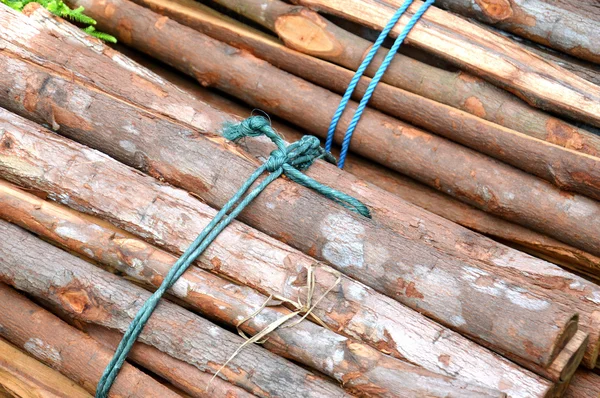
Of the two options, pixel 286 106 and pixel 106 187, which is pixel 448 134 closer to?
pixel 286 106

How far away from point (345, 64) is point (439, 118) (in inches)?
26.1

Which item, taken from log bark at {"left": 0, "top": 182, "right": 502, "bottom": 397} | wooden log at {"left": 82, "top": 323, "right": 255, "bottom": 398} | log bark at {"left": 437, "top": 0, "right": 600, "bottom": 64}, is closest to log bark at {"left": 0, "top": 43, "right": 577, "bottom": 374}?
log bark at {"left": 0, "top": 182, "right": 502, "bottom": 397}

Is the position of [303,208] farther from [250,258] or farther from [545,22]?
[545,22]

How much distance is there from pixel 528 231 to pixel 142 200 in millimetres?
2068

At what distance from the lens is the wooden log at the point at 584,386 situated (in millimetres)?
3176

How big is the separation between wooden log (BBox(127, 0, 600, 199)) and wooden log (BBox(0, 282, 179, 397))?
6.30ft

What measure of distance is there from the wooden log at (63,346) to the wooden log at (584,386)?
170cm

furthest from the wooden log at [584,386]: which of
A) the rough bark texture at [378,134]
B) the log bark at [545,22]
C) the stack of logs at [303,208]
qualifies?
the log bark at [545,22]

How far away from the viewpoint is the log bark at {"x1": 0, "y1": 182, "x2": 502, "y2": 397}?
A: 2971 mm

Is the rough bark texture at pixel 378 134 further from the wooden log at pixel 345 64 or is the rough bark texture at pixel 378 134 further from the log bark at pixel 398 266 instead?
the log bark at pixel 398 266

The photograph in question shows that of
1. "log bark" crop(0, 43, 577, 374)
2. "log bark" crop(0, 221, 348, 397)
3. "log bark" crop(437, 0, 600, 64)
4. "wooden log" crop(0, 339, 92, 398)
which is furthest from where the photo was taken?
"log bark" crop(437, 0, 600, 64)

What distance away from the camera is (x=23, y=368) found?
137 inches

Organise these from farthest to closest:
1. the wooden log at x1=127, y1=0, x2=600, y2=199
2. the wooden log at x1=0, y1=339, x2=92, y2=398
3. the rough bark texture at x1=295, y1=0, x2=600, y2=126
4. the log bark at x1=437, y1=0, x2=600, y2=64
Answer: the log bark at x1=437, y1=0, x2=600, y2=64, the rough bark texture at x1=295, y1=0, x2=600, y2=126, the wooden log at x1=127, y1=0, x2=600, y2=199, the wooden log at x1=0, y1=339, x2=92, y2=398

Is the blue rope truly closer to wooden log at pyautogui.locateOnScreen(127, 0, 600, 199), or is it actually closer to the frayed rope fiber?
wooden log at pyautogui.locateOnScreen(127, 0, 600, 199)
